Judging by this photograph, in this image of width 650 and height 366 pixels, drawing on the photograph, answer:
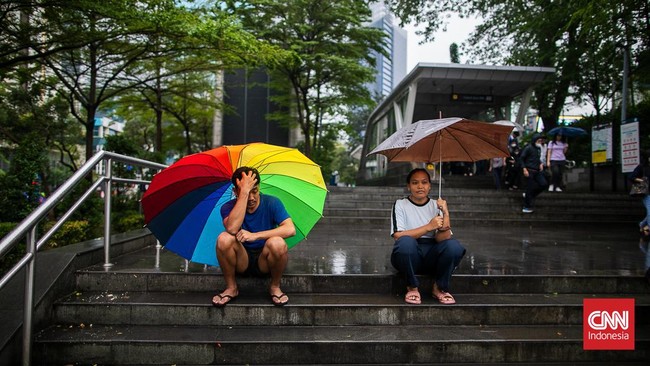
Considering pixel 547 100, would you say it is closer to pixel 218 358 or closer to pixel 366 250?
pixel 366 250

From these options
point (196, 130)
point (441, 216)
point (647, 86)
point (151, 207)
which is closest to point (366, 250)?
point (441, 216)

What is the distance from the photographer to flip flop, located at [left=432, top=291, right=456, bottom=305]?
364cm

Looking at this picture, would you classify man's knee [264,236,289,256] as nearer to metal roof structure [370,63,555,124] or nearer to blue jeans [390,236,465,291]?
blue jeans [390,236,465,291]

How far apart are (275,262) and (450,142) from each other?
216 cm

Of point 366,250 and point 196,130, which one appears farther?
point 196,130

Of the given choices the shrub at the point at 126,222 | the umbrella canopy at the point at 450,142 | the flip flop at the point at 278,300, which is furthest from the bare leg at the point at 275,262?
the shrub at the point at 126,222

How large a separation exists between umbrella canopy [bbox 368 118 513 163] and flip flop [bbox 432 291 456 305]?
4.34 feet

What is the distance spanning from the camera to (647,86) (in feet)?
58.5

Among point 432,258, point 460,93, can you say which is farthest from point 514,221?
point 460,93

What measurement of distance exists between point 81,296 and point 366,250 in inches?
141

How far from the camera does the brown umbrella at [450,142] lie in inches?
147

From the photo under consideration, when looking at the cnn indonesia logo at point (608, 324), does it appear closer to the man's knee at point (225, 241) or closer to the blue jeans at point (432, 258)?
the blue jeans at point (432, 258)

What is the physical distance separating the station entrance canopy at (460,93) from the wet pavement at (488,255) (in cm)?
758

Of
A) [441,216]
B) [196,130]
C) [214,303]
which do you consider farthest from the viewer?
[196,130]
